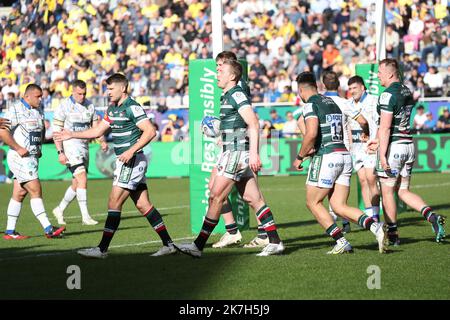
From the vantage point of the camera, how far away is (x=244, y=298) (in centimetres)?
864

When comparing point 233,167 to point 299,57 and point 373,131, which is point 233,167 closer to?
point 373,131

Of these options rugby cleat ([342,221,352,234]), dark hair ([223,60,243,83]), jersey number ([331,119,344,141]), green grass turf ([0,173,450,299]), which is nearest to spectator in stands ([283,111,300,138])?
green grass turf ([0,173,450,299])

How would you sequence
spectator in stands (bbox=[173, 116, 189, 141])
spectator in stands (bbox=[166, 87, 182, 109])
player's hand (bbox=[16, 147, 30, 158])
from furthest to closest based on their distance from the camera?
spectator in stands (bbox=[166, 87, 182, 109]) → spectator in stands (bbox=[173, 116, 189, 141]) → player's hand (bbox=[16, 147, 30, 158])

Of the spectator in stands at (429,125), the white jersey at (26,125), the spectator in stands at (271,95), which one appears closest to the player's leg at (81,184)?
the white jersey at (26,125)

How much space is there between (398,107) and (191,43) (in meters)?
21.7

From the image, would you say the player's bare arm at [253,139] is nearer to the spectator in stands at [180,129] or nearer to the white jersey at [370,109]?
the white jersey at [370,109]

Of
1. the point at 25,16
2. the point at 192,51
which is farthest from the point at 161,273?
the point at 25,16

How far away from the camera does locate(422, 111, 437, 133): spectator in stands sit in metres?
28.0

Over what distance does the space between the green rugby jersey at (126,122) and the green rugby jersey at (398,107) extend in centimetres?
290

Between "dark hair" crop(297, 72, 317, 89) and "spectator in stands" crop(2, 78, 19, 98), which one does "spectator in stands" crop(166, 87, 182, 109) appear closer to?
"spectator in stands" crop(2, 78, 19, 98)

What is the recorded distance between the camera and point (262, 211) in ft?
38.9

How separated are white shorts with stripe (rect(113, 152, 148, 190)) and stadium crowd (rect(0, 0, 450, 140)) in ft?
56.5

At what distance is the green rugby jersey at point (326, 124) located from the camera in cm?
1147

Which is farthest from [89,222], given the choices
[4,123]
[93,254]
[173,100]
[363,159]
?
[173,100]
